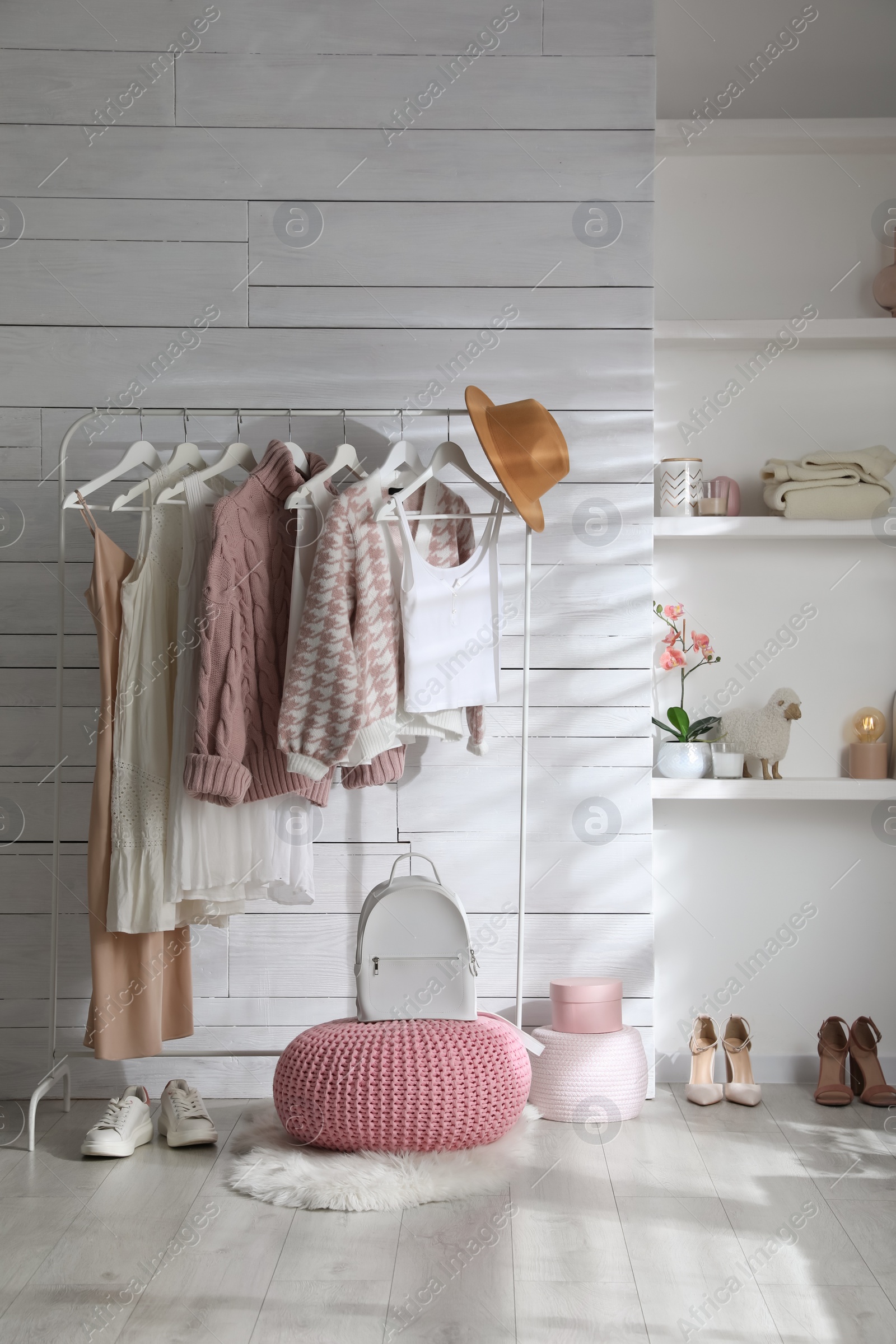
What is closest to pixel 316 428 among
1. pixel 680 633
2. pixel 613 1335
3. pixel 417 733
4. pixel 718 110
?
pixel 417 733

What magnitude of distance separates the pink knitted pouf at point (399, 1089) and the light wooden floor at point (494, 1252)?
17 cm

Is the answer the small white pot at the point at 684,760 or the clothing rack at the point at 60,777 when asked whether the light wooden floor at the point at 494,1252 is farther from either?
the small white pot at the point at 684,760

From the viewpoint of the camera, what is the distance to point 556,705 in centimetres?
284

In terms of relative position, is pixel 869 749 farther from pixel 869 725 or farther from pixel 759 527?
pixel 759 527

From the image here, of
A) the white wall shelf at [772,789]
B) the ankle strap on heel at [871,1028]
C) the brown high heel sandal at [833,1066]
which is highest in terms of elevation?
the white wall shelf at [772,789]

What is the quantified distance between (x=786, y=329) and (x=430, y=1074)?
2.07 m

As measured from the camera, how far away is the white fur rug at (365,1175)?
208 cm

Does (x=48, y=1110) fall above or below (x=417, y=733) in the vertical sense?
below

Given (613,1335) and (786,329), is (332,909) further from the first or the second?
(786,329)

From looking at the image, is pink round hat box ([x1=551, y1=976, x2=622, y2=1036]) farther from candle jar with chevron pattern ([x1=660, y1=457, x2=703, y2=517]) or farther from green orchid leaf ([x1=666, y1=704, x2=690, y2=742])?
candle jar with chevron pattern ([x1=660, y1=457, x2=703, y2=517])

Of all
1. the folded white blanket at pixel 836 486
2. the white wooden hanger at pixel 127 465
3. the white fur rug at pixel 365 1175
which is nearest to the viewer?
the white fur rug at pixel 365 1175

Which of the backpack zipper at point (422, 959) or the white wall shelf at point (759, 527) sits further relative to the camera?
the white wall shelf at point (759, 527)

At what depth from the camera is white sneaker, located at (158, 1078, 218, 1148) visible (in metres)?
2.41

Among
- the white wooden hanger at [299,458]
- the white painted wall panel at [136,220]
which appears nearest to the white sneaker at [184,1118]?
the white wooden hanger at [299,458]
